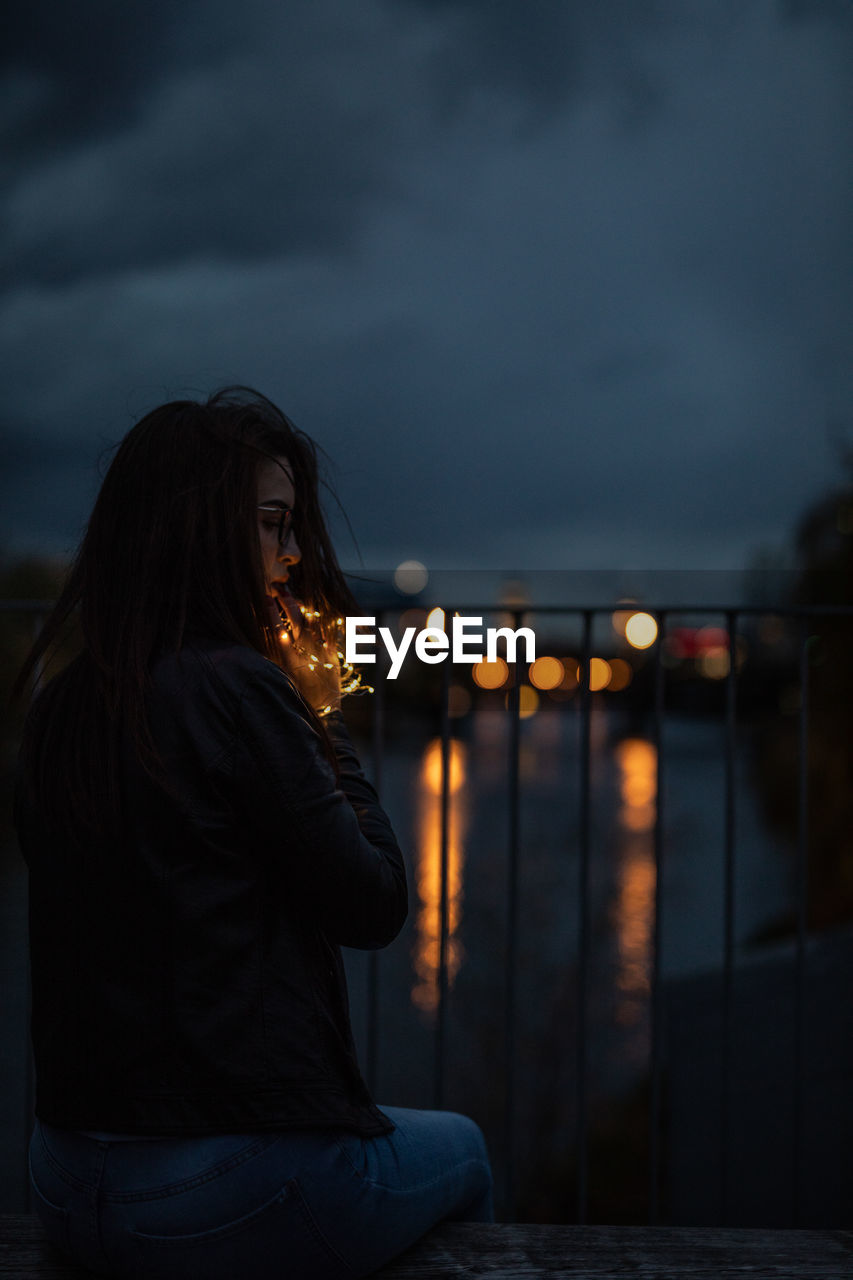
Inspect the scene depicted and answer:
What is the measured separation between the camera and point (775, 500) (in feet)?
132

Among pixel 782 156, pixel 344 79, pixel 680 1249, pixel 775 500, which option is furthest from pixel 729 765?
pixel 775 500

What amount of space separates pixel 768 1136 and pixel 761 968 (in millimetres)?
665

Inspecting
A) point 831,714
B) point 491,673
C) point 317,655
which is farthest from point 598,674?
point 831,714

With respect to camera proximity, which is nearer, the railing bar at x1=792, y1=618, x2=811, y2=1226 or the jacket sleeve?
the jacket sleeve

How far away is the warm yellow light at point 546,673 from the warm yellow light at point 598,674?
0.10 m

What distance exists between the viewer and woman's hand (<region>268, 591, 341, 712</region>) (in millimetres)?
1456

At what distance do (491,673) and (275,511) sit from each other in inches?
58.4

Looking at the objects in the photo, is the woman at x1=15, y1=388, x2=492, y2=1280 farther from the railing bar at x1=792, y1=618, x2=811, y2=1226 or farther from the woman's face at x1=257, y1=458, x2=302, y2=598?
the railing bar at x1=792, y1=618, x2=811, y2=1226

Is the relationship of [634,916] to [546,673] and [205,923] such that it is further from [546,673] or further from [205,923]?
[205,923]

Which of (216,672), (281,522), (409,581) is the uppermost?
(409,581)

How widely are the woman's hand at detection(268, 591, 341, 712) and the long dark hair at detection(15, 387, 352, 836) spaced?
0.07m

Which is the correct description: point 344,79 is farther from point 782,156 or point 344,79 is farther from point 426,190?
point 426,190

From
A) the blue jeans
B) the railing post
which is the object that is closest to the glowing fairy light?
the blue jeans

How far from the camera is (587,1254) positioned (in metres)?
1.45
